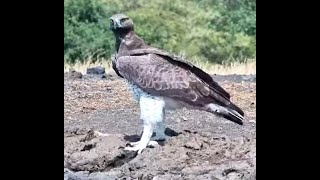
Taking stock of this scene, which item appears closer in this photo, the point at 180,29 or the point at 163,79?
the point at 163,79

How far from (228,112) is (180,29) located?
0.43 metres

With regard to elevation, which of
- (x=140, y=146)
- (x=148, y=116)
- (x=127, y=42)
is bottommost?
(x=140, y=146)

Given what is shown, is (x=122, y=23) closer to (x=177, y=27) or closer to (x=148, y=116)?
(x=177, y=27)

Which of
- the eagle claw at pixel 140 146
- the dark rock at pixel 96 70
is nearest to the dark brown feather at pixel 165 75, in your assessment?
the dark rock at pixel 96 70

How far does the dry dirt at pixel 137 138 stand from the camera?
340cm

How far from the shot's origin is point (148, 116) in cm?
342

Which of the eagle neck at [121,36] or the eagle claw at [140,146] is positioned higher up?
the eagle neck at [121,36]

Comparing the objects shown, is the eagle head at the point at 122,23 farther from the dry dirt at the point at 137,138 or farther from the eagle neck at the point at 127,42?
the dry dirt at the point at 137,138

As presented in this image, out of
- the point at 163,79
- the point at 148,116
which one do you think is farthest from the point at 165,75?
the point at 148,116

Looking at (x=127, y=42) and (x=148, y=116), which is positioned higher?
(x=127, y=42)

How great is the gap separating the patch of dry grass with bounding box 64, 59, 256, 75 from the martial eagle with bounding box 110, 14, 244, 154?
0.05 meters

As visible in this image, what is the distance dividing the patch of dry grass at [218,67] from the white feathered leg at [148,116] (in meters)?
0.23
